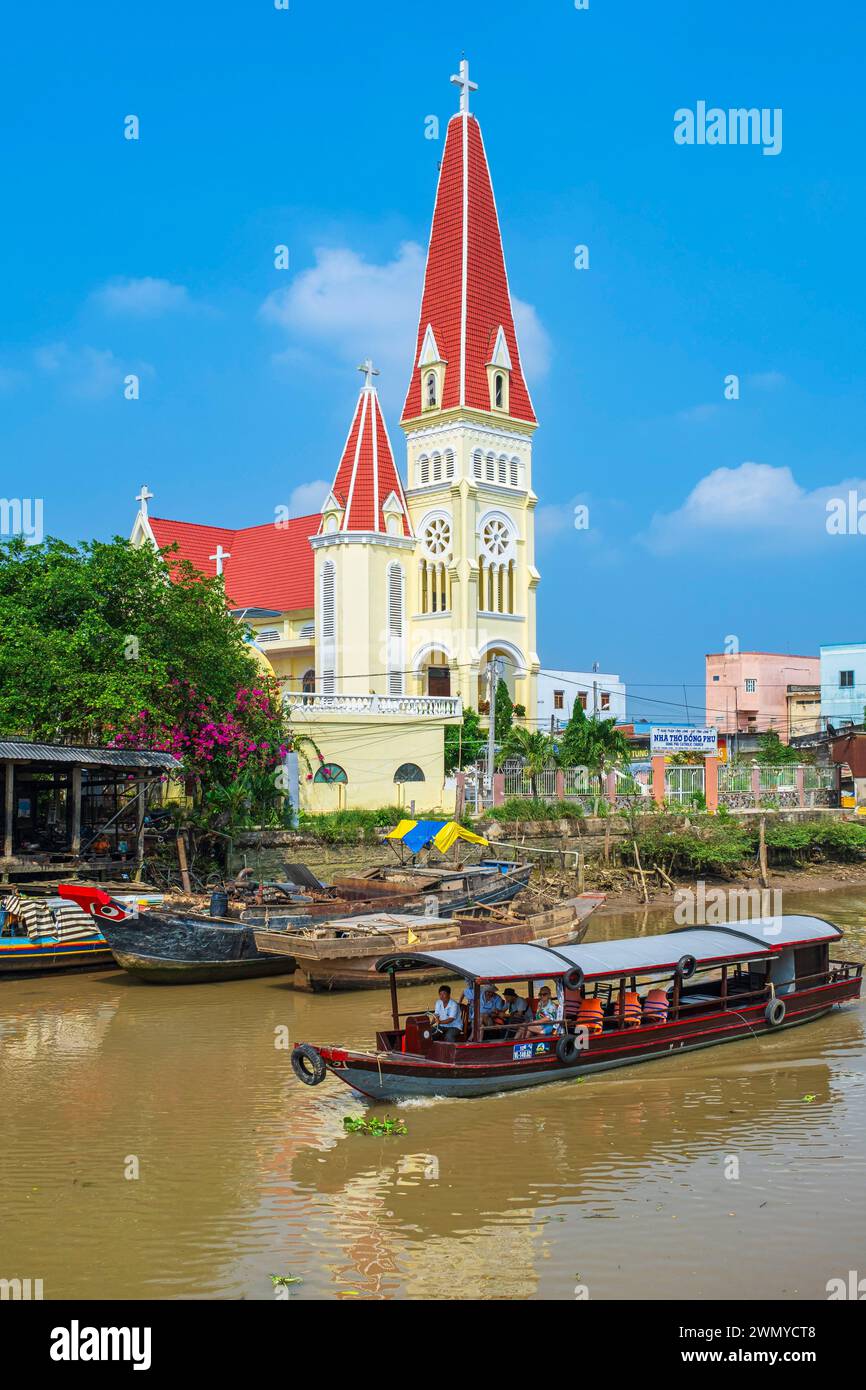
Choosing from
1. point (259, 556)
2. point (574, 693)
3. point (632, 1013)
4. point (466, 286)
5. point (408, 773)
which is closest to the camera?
point (632, 1013)

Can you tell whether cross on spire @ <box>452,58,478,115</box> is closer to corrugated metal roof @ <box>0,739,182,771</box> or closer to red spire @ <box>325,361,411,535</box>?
red spire @ <box>325,361,411,535</box>

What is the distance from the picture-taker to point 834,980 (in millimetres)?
19062

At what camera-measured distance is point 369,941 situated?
67.5 feet

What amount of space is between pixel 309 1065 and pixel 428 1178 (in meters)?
2.47

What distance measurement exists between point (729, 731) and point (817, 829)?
82.4 feet

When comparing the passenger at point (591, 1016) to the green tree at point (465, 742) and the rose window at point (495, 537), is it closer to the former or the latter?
the green tree at point (465, 742)

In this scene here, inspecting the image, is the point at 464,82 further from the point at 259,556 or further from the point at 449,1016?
the point at 449,1016

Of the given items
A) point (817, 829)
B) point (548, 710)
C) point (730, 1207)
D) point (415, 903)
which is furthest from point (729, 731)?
point (730, 1207)

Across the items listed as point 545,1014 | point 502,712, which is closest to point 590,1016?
point 545,1014

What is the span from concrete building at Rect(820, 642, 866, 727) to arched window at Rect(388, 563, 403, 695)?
2407cm

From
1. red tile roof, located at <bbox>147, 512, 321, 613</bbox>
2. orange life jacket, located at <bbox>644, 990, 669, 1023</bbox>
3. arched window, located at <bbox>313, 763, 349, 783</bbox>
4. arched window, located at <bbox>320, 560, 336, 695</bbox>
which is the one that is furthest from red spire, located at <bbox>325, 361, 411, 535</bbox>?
orange life jacket, located at <bbox>644, 990, 669, 1023</bbox>

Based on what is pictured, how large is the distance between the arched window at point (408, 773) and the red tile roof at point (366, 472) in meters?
12.7
